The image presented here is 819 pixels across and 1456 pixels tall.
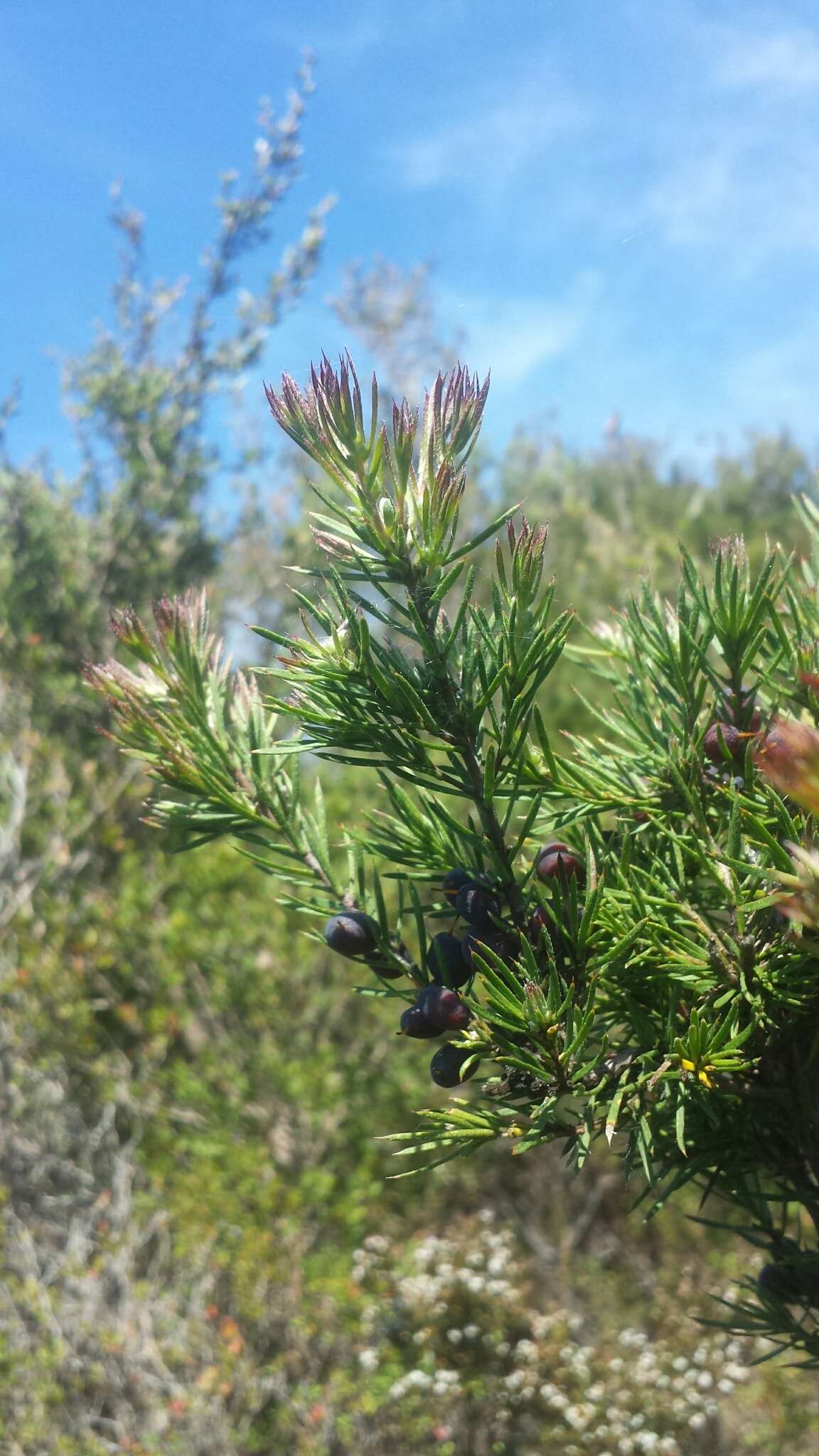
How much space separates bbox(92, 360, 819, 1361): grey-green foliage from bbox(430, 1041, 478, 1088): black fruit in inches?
0.8

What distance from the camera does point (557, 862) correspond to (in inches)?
36.0

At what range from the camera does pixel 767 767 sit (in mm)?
522

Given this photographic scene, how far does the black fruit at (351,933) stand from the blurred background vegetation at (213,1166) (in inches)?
140

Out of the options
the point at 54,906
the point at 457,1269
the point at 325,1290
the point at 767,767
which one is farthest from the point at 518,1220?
the point at 767,767

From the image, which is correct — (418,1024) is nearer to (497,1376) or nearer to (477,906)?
(477,906)

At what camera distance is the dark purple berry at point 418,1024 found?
2.80ft

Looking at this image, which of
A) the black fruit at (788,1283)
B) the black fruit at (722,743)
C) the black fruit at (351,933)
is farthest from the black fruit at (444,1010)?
the black fruit at (788,1283)

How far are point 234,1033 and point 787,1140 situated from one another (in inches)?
223

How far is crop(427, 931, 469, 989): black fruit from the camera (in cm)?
91

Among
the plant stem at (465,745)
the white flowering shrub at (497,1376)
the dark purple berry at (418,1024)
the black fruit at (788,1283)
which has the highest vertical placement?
the plant stem at (465,745)

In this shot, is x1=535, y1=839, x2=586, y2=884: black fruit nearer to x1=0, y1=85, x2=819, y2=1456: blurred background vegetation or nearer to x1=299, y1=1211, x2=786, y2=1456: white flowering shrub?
x1=0, y1=85, x2=819, y2=1456: blurred background vegetation

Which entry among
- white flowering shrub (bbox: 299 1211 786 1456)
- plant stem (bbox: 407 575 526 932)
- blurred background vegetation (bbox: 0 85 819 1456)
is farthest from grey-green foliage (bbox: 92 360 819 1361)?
white flowering shrub (bbox: 299 1211 786 1456)

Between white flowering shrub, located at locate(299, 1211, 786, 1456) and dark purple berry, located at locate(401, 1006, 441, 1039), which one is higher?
dark purple berry, located at locate(401, 1006, 441, 1039)

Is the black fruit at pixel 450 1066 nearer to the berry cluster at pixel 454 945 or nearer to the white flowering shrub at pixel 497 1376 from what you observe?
the berry cluster at pixel 454 945
